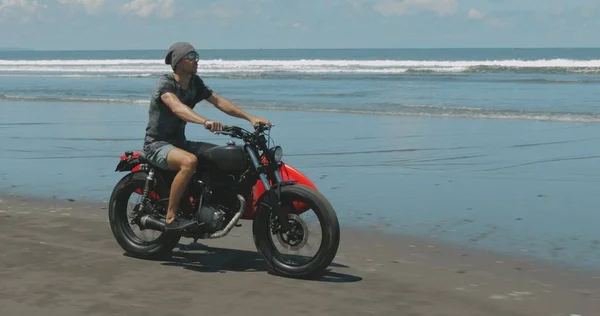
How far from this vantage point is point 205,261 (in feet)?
20.9

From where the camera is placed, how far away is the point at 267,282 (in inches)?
224

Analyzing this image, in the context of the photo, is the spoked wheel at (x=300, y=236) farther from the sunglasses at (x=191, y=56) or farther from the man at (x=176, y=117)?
the sunglasses at (x=191, y=56)

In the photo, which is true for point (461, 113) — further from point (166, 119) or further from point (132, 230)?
point (166, 119)

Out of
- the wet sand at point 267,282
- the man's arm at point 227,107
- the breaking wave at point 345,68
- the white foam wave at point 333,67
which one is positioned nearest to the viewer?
the wet sand at point 267,282

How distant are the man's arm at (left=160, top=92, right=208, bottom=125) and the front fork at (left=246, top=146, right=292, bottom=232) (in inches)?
17.6

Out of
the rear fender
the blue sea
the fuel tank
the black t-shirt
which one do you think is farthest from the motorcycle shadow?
the blue sea

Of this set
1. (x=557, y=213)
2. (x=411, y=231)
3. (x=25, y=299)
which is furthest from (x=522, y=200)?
(x=25, y=299)

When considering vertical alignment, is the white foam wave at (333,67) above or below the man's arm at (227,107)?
above

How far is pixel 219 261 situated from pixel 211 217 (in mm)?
502

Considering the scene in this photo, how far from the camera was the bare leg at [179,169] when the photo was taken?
19.4ft

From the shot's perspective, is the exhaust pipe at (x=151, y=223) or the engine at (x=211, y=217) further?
the exhaust pipe at (x=151, y=223)

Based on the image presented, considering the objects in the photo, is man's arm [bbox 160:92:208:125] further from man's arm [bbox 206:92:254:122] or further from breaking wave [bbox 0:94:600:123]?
breaking wave [bbox 0:94:600:123]

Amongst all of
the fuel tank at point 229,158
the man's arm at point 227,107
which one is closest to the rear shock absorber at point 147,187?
the fuel tank at point 229,158

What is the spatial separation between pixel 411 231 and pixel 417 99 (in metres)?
Result: 16.5
